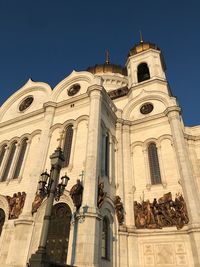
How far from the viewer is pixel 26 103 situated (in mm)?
22797

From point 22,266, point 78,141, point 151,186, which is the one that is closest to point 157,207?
point 151,186

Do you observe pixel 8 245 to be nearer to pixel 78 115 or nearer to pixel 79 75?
pixel 78 115

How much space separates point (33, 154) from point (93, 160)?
6.24 m

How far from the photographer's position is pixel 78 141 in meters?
16.3

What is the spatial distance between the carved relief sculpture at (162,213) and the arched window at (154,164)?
1753 millimetres

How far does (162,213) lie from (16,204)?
31.8ft

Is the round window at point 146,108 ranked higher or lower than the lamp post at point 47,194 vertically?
higher

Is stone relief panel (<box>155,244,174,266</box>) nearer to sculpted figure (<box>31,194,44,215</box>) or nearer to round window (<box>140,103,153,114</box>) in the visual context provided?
sculpted figure (<box>31,194,44,215</box>)

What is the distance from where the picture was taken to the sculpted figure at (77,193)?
40.6ft

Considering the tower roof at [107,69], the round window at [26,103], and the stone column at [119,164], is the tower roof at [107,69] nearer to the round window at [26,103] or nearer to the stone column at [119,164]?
the round window at [26,103]

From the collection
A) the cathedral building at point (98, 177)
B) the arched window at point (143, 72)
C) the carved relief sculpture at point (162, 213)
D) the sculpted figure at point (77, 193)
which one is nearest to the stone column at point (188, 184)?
the cathedral building at point (98, 177)

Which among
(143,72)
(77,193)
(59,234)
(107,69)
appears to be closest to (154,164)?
(77,193)

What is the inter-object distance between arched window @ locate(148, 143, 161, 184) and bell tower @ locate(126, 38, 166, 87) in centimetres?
938

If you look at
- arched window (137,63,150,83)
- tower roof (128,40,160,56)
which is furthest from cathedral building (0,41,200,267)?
tower roof (128,40,160,56)
